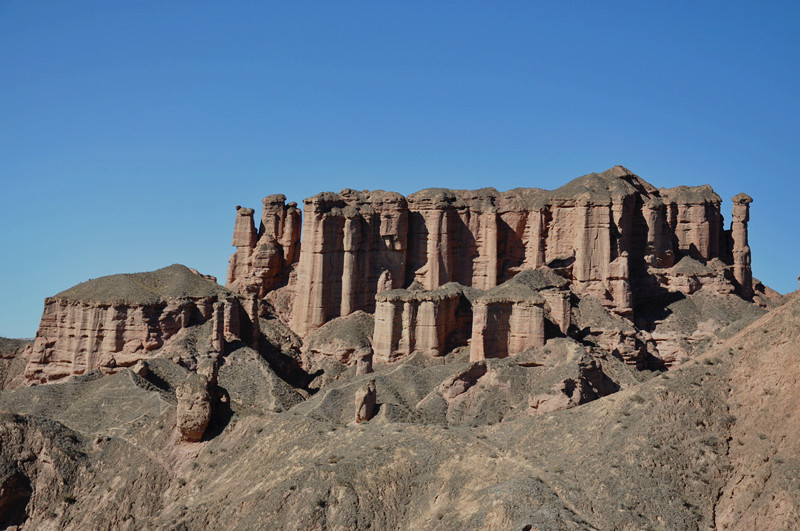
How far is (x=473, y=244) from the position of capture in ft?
271

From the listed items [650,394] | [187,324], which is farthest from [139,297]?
[650,394]

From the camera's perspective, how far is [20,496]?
142ft

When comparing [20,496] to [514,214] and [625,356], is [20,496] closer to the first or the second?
[625,356]

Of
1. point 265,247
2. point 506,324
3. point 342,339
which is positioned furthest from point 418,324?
point 265,247

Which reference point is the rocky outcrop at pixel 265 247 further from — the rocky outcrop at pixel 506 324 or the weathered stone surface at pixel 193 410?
the weathered stone surface at pixel 193 410

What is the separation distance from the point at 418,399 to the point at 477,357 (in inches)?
→ 311

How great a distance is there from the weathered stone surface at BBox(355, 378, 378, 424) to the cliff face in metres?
27.1

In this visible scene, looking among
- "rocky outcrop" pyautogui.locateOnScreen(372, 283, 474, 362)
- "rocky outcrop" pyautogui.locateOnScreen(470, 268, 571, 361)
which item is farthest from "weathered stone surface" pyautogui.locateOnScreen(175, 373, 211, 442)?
"rocky outcrop" pyautogui.locateOnScreen(372, 283, 474, 362)

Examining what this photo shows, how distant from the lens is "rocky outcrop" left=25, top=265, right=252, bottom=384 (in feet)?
222

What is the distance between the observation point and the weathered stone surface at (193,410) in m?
43.1

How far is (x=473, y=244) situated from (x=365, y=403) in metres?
33.8

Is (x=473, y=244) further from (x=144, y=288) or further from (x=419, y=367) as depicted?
(x=144, y=288)

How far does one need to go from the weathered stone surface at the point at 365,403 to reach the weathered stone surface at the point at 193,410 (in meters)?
9.58

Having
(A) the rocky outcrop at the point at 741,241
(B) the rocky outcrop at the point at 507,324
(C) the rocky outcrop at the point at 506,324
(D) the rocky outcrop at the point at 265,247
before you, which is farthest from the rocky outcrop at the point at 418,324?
(A) the rocky outcrop at the point at 741,241
